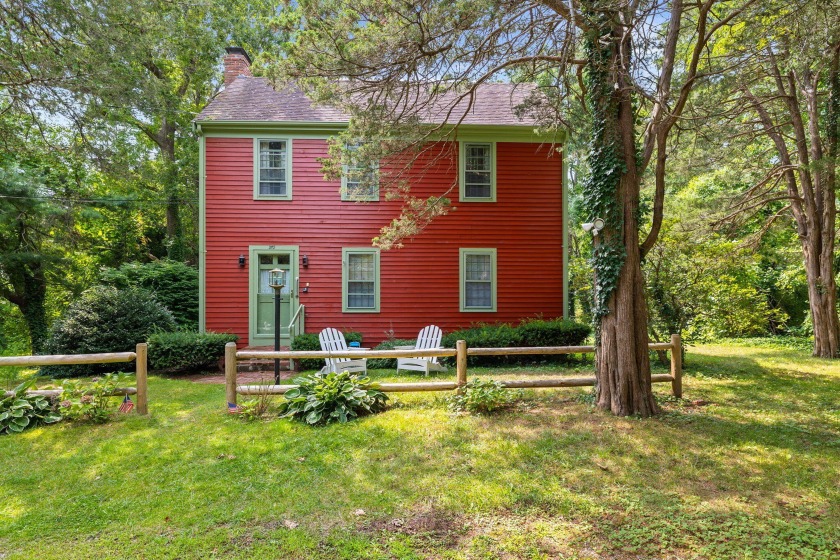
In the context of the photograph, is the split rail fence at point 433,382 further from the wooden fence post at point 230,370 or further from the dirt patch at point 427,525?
the dirt patch at point 427,525

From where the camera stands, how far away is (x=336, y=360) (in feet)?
28.6

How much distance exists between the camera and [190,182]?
18203 mm

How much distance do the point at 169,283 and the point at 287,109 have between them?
6.60m

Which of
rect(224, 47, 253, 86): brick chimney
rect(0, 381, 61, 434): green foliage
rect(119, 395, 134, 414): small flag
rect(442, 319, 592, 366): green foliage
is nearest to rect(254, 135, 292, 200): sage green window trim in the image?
rect(224, 47, 253, 86): brick chimney

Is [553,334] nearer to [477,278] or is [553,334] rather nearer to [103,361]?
[477,278]

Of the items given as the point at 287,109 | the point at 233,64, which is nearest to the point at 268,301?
the point at 287,109

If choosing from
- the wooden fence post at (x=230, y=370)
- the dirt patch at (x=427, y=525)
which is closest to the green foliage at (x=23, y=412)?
the wooden fence post at (x=230, y=370)

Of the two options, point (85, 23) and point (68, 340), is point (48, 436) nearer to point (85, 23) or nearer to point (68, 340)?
point (68, 340)

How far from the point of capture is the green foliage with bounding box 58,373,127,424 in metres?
5.54

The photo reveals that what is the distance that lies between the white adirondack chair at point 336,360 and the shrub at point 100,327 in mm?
4027

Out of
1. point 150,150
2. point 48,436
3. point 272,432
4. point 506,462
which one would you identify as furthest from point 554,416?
point 150,150

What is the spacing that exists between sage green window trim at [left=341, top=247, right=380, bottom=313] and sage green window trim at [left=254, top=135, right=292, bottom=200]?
199 cm

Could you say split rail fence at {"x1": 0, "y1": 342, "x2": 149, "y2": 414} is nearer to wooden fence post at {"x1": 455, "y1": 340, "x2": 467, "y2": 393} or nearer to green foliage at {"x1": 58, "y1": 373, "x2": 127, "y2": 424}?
green foliage at {"x1": 58, "y1": 373, "x2": 127, "y2": 424}

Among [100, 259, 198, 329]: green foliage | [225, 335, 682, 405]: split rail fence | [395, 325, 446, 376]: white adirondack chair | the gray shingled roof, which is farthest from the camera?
[100, 259, 198, 329]: green foliage
